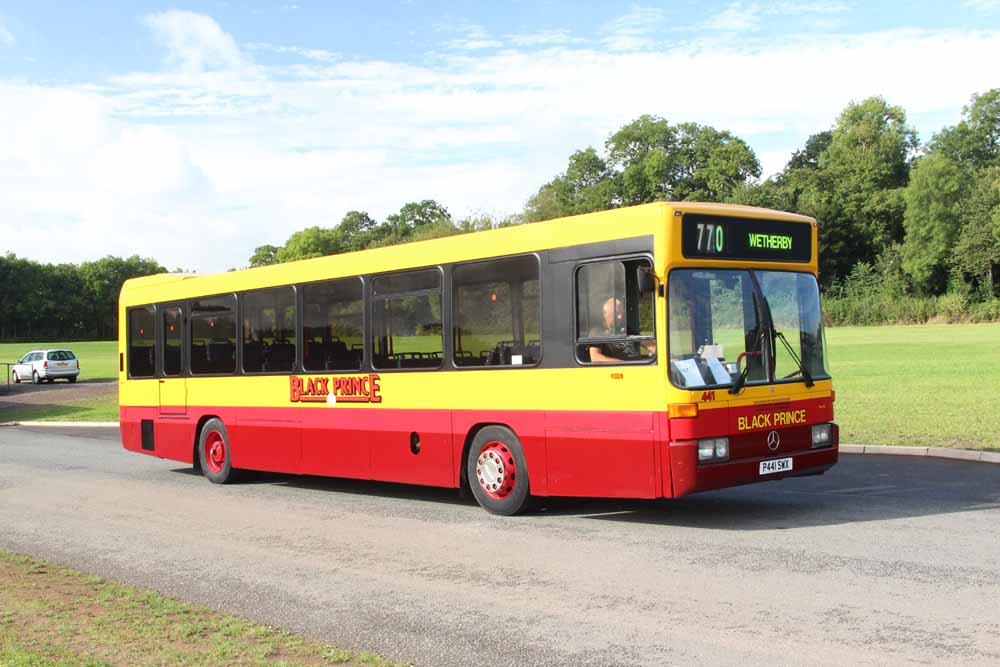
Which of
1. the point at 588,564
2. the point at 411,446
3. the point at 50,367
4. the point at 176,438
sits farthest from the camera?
the point at 50,367

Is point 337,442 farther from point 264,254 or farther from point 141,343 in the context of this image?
point 264,254

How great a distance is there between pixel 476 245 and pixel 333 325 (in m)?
2.73

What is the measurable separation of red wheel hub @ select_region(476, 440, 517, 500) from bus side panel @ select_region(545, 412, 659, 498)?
2.12 ft

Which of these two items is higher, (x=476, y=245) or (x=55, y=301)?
(x=55, y=301)

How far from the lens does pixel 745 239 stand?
10.4 metres

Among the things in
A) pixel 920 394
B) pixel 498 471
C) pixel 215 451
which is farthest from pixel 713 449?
pixel 920 394

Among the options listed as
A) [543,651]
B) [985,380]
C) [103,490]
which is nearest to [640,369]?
[543,651]

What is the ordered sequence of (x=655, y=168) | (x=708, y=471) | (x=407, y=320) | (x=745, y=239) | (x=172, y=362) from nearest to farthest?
(x=708, y=471)
(x=745, y=239)
(x=407, y=320)
(x=172, y=362)
(x=655, y=168)

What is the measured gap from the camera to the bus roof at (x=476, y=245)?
10094 mm

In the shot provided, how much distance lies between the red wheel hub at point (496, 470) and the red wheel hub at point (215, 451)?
5.44m

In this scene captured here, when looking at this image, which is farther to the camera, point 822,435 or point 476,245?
point 476,245

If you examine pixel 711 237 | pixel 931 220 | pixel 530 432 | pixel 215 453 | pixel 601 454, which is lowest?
pixel 215 453

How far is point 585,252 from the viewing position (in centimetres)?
1048

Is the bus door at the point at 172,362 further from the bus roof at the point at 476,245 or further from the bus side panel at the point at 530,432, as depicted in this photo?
the bus side panel at the point at 530,432
